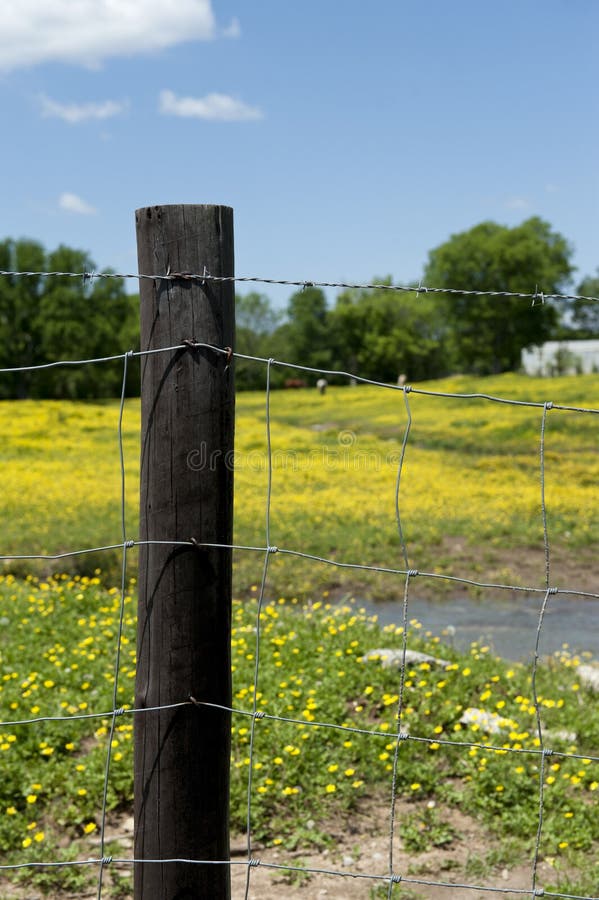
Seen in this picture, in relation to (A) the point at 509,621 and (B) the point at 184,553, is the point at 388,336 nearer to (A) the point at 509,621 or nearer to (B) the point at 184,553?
(A) the point at 509,621

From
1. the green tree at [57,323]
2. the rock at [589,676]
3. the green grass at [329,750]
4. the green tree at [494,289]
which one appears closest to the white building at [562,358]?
the green tree at [494,289]

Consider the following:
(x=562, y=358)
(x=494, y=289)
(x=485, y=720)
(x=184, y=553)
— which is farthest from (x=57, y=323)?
(x=184, y=553)

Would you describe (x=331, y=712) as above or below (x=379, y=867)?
above

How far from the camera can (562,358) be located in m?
65.1

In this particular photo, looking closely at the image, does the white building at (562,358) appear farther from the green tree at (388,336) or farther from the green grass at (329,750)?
the green grass at (329,750)

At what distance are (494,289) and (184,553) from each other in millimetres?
79043

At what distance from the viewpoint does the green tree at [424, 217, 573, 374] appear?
76.1 metres

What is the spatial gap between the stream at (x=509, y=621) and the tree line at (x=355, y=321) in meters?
45.2

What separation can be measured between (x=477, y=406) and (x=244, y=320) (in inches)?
2419

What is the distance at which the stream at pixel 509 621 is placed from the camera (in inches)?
340

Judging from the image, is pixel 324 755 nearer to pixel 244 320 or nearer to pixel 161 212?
pixel 161 212

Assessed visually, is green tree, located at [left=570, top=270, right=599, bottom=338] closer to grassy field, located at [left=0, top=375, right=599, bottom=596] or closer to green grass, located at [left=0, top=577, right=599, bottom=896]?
grassy field, located at [left=0, top=375, right=599, bottom=596]

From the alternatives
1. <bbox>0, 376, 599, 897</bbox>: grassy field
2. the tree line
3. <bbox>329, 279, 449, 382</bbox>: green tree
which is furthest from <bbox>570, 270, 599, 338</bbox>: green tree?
<bbox>0, 376, 599, 897</bbox>: grassy field

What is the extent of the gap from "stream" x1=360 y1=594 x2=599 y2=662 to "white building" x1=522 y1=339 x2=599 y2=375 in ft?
168
